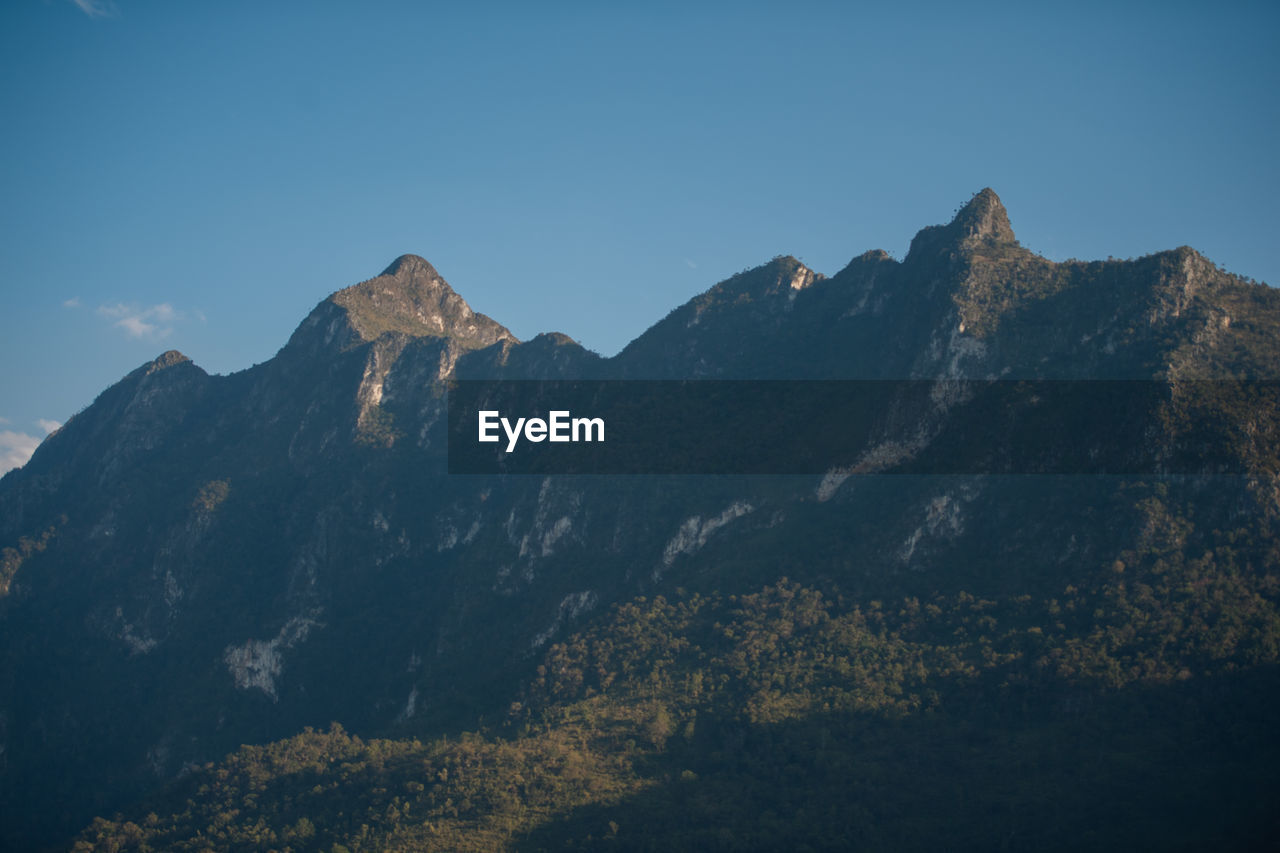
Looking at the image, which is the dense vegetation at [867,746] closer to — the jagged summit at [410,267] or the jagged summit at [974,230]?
the jagged summit at [974,230]

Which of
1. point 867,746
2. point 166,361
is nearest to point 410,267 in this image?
point 166,361

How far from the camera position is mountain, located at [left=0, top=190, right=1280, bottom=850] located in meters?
78.7

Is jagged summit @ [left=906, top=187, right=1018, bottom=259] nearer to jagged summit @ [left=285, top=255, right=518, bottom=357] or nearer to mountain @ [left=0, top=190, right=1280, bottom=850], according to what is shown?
mountain @ [left=0, top=190, right=1280, bottom=850]

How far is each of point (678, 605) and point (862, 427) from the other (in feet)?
85.9

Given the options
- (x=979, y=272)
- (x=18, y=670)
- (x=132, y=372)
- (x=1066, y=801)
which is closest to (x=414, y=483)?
(x=18, y=670)

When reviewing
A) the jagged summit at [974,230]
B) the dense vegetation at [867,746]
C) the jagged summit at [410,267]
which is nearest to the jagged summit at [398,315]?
the jagged summit at [410,267]

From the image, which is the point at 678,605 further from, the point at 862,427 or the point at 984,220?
the point at 984,220

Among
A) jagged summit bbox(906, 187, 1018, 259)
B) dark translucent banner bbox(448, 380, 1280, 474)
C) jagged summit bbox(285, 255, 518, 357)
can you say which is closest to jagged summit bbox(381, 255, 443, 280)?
jagged summit bbox(285, 255, 518, 357)

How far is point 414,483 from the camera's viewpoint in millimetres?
146875

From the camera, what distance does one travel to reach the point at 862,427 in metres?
112

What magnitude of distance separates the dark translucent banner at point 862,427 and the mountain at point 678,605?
92 cm

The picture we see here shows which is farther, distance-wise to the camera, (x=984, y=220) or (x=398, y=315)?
(x=398, y=315)

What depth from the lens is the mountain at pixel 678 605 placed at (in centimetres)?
7869

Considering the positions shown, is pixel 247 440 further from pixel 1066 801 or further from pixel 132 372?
pixel 1066 801
